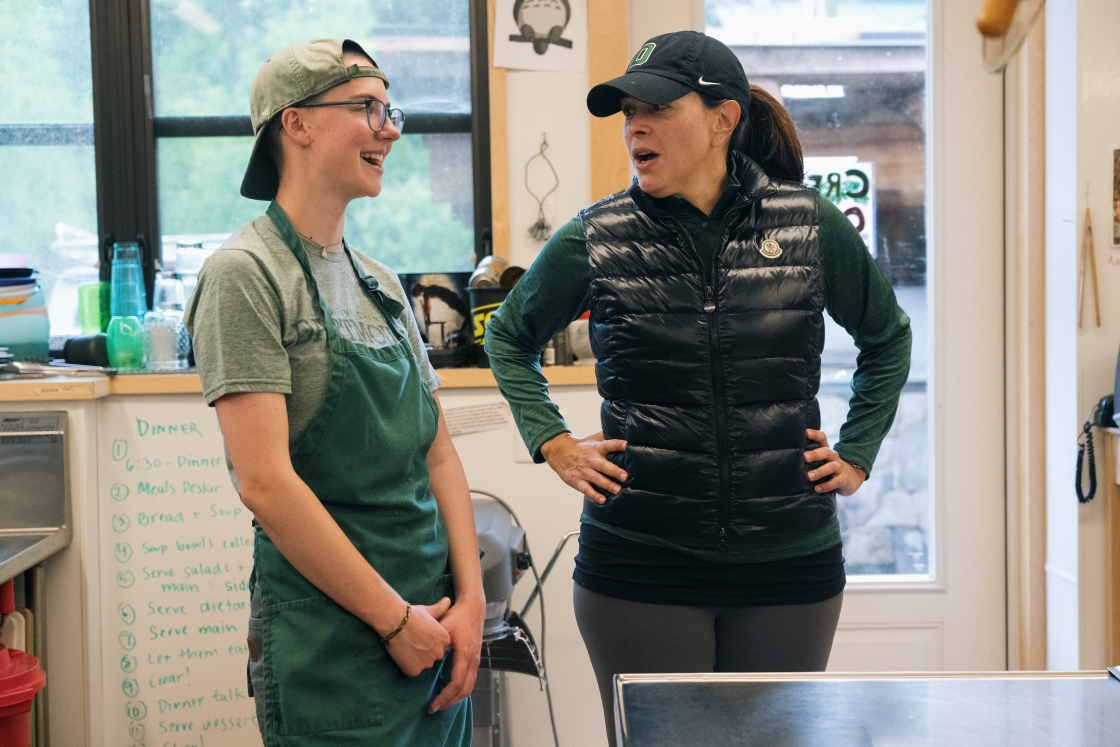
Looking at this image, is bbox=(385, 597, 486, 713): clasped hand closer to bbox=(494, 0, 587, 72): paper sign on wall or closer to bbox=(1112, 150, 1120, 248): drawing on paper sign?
bbox=(494, 0, 587, 72): paper sign on wall

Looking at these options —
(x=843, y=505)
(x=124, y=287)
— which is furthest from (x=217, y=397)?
(x=843, y=505)

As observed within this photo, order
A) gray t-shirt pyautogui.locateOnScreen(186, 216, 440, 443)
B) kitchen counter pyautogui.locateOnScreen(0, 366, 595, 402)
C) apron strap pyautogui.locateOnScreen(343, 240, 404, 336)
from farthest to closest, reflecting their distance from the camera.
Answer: kitchen counter pyautogui.locateOnScreen(0, 366, 595, 402) < apron strap pyautogui.locateOnScreen(343, 240, 404, 336) < gray t-shirt pyautogui.locateOnScreen(186, 216, 440, 443)

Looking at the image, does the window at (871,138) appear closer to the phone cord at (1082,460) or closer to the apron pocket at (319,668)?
the phone cord at (1082,460)

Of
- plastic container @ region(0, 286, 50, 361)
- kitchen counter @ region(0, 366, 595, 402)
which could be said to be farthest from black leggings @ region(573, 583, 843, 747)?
plastic container @ region(0, 286, 50, 361)

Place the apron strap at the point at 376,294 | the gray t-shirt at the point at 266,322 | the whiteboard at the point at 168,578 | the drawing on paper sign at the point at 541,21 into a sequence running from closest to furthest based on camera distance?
the gray t-shirt at the point at 266,322, the apron strap at the point at 376,294, the whiteboard at the point at 168,578, the drawing on paper sign at the point at 541,21

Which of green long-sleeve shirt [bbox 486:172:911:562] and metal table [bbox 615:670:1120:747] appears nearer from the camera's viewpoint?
metal table [bbox 615:670:1120:747]

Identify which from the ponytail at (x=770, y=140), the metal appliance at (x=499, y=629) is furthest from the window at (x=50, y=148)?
the ponytail at (x=770, y=140)

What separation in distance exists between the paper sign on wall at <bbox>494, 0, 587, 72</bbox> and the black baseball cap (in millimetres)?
1149

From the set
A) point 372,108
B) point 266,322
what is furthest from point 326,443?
point 372,108

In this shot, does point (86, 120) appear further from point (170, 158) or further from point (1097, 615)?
point (1097, 615)

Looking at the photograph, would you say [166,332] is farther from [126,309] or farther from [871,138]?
[871,138]

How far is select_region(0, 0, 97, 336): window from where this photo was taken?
2.63 metres

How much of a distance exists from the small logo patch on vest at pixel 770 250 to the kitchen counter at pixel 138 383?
0.96 metres

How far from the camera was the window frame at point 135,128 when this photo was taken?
2.60 metres
